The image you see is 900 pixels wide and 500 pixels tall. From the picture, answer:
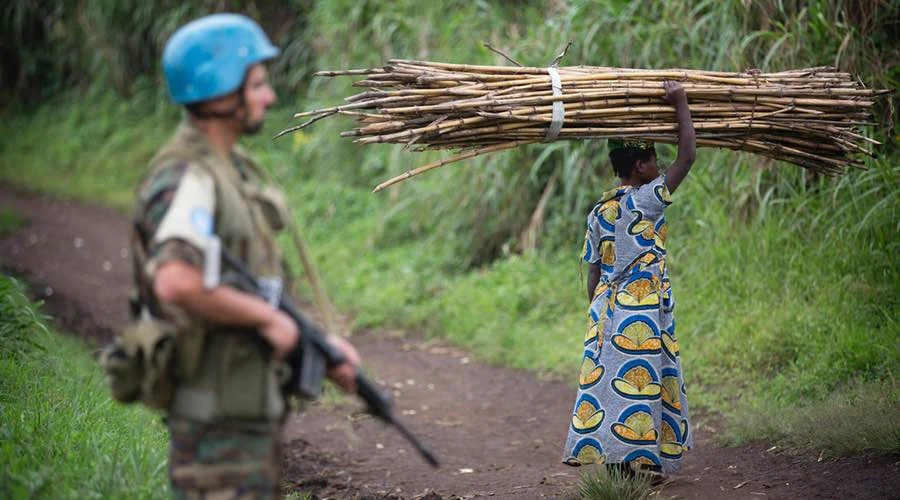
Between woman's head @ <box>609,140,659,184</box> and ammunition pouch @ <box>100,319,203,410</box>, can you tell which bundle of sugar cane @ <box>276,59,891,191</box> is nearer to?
woman's head @ <box>609,140,659,184</box>

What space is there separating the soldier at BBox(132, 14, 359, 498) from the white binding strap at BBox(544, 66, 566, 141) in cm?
166

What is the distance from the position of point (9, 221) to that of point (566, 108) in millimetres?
9722

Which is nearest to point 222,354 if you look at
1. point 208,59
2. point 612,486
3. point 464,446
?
point 208,59

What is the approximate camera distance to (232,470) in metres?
2.67

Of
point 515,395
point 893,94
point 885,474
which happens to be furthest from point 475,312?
point 885,474

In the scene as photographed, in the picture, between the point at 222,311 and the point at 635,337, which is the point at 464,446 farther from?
the point at 222,311

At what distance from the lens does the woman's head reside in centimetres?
435

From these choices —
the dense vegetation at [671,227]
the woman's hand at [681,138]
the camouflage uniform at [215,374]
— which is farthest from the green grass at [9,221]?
the camouflage uniform at [215,374]

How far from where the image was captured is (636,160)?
436 cm

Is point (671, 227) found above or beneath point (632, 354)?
above

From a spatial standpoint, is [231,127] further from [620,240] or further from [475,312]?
[475,312]

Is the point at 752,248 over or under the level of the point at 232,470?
over

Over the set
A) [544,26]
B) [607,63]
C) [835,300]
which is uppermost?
[544,26]

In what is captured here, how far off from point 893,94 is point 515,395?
118 inches
